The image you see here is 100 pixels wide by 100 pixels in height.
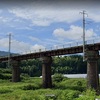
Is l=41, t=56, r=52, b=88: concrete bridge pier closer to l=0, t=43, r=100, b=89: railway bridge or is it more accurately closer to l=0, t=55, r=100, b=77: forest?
l=0, t=43, r=100, b=89: railway bridge

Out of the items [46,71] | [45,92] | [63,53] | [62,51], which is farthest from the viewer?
[46,71]

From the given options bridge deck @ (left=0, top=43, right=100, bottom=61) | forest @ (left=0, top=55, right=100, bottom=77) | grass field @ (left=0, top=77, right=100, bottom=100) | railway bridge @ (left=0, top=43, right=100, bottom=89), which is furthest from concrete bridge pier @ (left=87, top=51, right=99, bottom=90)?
forest @ (left=0, top=55, right=100, bottom=77)

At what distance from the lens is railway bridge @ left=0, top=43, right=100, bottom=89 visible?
63469 millimetres

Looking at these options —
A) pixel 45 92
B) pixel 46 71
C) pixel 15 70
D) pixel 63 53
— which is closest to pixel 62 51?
pixel 63 53

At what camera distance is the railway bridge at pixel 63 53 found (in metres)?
63.5

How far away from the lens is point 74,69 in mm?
195375

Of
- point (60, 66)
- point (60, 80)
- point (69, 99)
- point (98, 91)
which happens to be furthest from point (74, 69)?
point (69, 99)

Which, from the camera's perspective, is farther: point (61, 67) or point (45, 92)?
point (61, 67)

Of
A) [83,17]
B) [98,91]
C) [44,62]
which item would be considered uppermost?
[83,17]

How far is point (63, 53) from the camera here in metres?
76.2

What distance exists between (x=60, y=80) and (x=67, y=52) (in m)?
31.7

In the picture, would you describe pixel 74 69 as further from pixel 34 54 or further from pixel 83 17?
pixel 83 17

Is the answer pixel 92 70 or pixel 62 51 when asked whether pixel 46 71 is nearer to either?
pixel 62 51

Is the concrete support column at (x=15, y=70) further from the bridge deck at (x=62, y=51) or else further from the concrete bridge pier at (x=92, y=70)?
the concrete bridge pier at (x=92, y=70)
